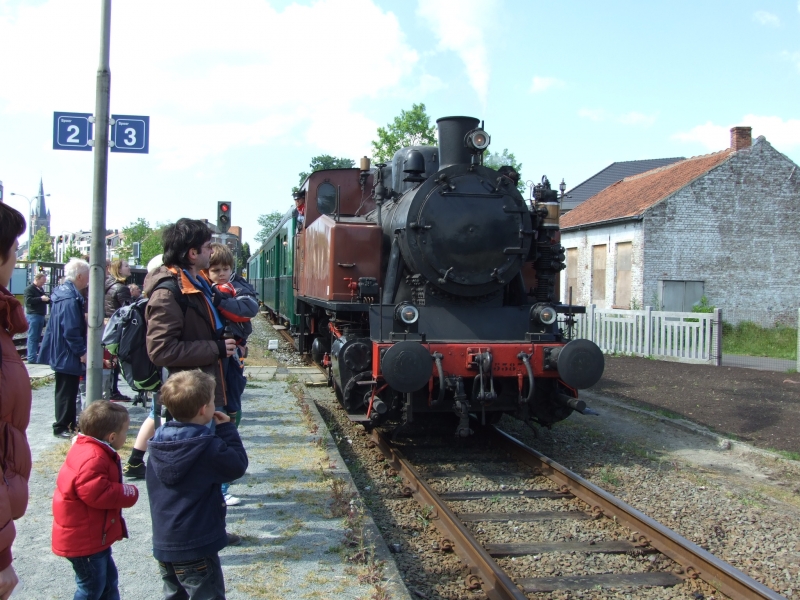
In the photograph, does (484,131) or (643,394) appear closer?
(484,131)

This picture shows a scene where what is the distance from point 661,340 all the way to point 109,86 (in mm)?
12330

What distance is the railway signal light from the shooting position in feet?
40.7

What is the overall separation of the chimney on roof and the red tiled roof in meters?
0.32

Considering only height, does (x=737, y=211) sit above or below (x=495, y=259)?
above

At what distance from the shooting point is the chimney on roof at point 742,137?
73.4ft

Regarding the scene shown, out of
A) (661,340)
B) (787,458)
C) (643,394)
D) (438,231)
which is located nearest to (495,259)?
(438,231)

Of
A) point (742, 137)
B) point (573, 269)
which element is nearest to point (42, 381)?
point (573, 269)

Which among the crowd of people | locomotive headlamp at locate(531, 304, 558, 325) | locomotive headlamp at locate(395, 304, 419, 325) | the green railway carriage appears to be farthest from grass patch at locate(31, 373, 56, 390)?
locomotive headlamp at locate(531, 304, 558, 325)

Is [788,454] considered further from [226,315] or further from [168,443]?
[168,443]

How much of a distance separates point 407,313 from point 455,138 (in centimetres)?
191

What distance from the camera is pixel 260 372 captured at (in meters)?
11.4

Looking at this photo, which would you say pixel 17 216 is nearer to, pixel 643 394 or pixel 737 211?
pixel 643 394

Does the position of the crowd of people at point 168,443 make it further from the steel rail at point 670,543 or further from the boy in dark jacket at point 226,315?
the steel rail at point 670,543

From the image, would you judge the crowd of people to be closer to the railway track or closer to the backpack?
the backpack
